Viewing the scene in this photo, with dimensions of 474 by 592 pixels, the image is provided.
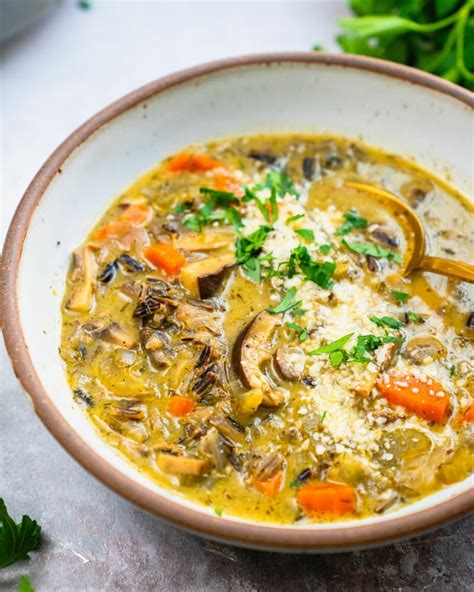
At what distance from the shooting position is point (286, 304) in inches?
158

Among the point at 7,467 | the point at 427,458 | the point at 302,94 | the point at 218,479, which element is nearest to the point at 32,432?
the point at 7,467

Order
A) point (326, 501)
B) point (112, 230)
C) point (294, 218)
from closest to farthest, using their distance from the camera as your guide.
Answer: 1. point (326, 501)
2. point (294, 218)
3. point (112, 230)

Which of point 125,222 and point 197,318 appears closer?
point 197,318

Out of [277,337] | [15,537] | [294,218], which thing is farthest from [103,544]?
[294,218]

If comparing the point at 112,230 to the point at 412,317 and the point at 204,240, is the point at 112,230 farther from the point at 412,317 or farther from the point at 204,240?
the point at 412,317

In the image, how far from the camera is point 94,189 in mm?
4555

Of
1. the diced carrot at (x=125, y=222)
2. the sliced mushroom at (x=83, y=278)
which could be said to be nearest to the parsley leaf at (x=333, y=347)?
the sliced mushroom at (x=83, y=278)

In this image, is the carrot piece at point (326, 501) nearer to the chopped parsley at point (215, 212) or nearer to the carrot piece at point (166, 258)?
the carrot piece at point (166, 258)

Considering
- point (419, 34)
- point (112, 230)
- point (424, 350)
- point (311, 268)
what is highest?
point (419, 34)

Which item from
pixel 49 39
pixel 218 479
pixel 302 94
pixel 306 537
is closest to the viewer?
pixel 306 537

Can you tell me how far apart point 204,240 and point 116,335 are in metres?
0.79

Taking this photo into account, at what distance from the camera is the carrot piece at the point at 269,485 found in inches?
134

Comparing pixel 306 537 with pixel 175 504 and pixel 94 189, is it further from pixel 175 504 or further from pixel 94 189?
pixel 94 189

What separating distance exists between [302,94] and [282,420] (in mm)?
2231
